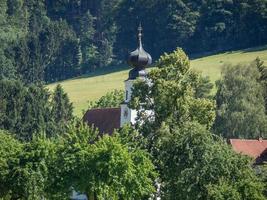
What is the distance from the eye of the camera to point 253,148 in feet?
297

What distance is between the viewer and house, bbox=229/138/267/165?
291 ft

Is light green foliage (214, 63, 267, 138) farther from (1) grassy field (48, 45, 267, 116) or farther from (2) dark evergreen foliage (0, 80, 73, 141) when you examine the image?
(1) grassy field (48, 45, 267, 116)

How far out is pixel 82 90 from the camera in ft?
456

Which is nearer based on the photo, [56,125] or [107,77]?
[56,125]

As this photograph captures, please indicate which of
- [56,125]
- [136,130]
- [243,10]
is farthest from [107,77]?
[136,130]

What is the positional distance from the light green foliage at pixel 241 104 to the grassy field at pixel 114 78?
1795cm

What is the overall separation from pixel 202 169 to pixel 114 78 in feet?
245

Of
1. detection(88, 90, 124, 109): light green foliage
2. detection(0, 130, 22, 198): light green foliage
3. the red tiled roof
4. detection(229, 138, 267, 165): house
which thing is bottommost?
detection(88, 90, 124, 109): light green foliage

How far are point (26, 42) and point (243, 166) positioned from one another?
100838 mm

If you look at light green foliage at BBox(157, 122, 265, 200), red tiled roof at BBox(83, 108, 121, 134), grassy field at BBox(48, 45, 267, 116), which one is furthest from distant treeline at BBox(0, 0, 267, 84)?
light green foliage at BBox(157, 122, 265, 200)

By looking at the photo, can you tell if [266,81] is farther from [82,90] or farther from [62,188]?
[62,188]

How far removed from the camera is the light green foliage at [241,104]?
105438 millimetres

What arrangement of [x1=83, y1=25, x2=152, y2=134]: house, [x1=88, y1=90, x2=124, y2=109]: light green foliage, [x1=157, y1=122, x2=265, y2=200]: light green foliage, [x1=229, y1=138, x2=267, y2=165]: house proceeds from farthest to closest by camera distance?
[x1=88, y1=90, x2=124, y2=109]: light green foliage
[x1=83, y1=25, x2=152, y2=134]: house
[x1=229, y1=138, x2=267, y2=165]: house
[x1=157, y1=122, x2=265, y2=200]: light green foliage

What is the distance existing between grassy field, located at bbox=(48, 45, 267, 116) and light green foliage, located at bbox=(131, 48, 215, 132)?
4810 cm
